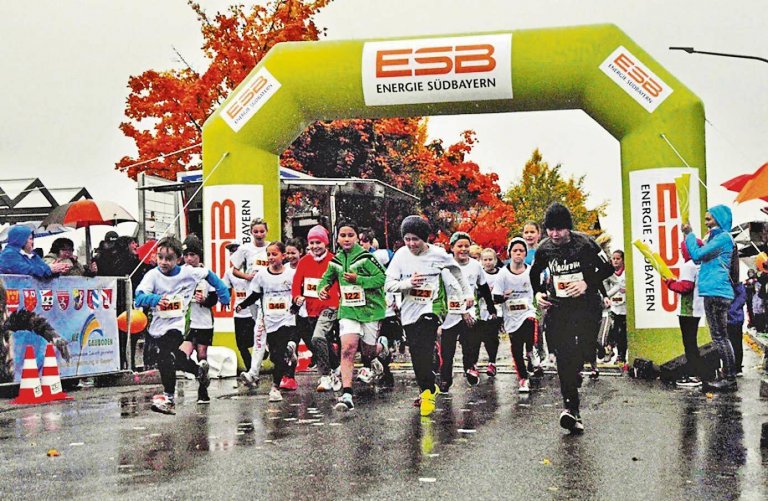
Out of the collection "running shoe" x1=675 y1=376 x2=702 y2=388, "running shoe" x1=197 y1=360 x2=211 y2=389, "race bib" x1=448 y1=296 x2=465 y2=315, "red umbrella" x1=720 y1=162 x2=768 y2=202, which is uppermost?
"red umbrella" x1=720 y1=162 x2=768 y2=202

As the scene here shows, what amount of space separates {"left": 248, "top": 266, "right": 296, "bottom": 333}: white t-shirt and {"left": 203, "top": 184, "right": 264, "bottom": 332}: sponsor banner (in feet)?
10.1

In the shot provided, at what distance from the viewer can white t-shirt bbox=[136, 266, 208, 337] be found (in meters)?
11.1

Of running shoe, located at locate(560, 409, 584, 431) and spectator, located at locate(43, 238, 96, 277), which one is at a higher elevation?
spectator, located at locate(43, 238, 96, 277)

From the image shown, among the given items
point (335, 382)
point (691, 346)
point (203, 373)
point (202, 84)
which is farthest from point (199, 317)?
point (202, 84)

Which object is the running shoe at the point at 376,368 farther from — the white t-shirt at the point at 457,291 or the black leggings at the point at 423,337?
the black leggings at the point at 423,337

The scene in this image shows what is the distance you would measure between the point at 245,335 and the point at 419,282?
4373 millimetres

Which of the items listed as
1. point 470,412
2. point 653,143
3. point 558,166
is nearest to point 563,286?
point 470,412

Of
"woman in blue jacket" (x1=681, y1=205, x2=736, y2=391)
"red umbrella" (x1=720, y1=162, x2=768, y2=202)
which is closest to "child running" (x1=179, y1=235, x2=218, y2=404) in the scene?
"woman in blue jacket" (x1=681, y1=205, x2=736, y2=391)

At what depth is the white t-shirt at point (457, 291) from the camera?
11180 millimetres

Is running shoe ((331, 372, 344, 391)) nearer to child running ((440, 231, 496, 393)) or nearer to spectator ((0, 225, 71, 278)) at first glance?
child running ((440, 231, 496, 393))

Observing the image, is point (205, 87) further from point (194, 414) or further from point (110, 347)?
point (194, 414)

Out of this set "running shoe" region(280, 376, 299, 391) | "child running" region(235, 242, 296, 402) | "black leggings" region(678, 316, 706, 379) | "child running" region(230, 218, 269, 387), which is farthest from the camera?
"child running" region(230, 218, 269, 387)

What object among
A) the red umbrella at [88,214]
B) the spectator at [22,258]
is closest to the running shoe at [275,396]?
the spectator at [22,258]

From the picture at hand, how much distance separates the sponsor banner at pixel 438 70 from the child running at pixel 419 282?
449 centimetres
